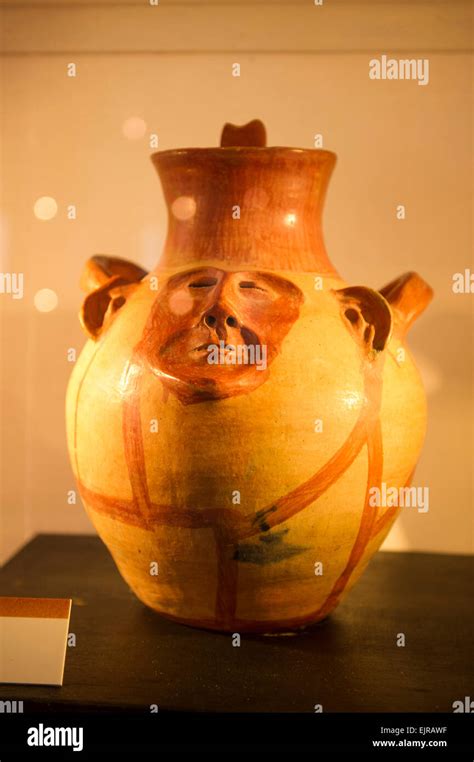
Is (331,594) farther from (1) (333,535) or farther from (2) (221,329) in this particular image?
(2) (221,329)

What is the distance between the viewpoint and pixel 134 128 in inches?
58.8

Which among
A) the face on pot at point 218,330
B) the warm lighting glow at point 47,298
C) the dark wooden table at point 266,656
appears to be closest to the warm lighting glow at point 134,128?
the warm lighting glow at point 47,298

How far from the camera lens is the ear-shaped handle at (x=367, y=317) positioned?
1.08 meters

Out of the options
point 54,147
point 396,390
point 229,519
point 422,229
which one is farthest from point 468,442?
point 54,147

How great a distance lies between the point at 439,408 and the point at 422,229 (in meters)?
0.27

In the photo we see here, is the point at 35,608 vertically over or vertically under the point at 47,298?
under

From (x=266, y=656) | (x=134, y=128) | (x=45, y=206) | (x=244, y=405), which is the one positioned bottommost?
(x=266, y=656)

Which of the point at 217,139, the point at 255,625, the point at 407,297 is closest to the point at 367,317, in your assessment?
the point at 407,297

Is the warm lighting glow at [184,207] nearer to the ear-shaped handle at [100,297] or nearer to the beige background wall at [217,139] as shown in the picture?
the ear-shaped handle at [100,297]

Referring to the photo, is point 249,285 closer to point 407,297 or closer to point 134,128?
point 407,297

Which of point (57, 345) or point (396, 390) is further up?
point (57, 345)

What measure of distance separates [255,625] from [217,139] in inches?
28.7

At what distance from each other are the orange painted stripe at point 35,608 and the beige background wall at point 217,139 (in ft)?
1.87

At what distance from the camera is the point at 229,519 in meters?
1.04
